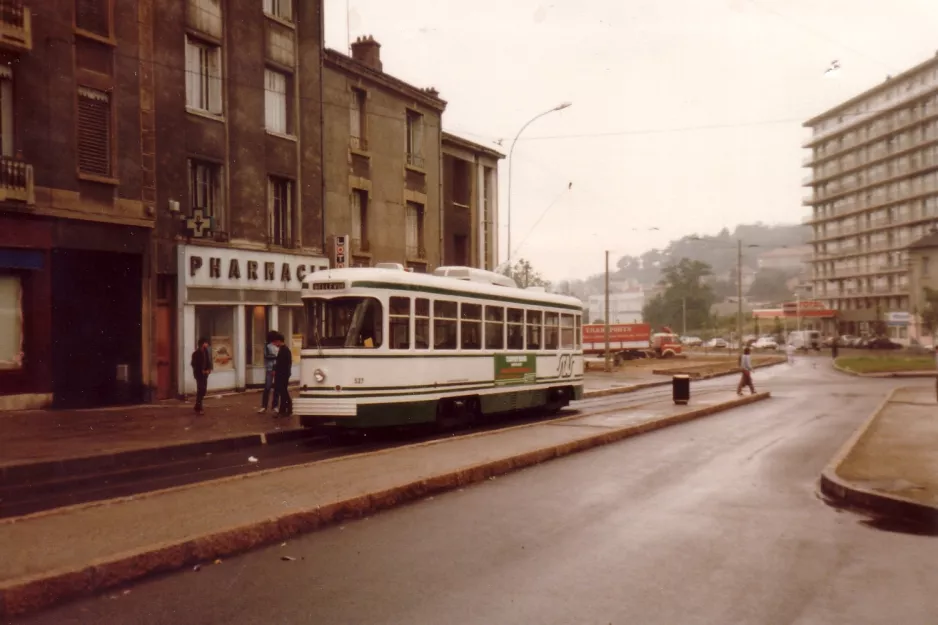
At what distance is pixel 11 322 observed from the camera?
18.8 m

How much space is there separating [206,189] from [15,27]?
674 centimetres

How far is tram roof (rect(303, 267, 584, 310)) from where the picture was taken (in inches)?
606

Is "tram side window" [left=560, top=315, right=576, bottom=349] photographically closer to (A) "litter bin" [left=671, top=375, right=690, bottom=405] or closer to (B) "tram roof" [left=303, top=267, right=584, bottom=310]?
(B) "tram roof" [left=303, top=267, right=584, bottom=310]

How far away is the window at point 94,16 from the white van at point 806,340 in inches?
3276

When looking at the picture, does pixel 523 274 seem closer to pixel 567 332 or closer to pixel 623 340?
pixel 623 340

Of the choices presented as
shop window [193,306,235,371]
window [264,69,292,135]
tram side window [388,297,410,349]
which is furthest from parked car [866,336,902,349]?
tram side window [388,297,410,349]

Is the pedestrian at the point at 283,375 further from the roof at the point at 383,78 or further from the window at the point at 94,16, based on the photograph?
the roof at the point at 383,78

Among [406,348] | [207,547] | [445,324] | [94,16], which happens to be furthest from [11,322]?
[207,547]

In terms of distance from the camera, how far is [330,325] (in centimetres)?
1553

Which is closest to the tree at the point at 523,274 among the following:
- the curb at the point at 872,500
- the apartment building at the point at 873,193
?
the apartment building at the point at 873,193

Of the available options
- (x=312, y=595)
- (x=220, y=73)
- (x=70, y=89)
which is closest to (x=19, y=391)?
(x=70, y=89)

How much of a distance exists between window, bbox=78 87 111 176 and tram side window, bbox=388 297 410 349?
9494mm

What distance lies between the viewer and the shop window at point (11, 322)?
18.7 metres

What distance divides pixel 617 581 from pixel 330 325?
993cm
